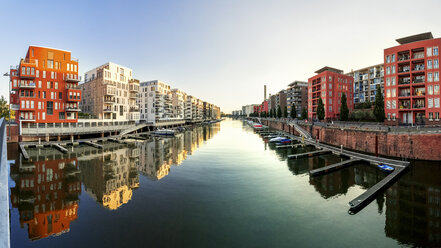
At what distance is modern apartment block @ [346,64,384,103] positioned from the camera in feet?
364

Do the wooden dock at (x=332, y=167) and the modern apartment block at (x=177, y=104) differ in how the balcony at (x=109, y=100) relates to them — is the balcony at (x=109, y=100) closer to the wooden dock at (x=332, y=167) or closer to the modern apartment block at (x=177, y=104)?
the wooden dock at (x=332, y=167)

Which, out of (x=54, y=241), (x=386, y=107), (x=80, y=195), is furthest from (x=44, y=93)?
(x=386, y=107)

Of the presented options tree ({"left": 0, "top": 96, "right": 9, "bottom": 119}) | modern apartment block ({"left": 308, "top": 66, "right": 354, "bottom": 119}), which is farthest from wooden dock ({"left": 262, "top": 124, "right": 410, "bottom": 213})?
tree ({"left": 0, "top": 96, "right": 9, "bottom": 119})

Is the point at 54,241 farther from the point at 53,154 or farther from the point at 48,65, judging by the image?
the point at 48,65

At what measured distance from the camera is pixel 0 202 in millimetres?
6000

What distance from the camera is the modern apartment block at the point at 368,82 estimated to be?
364ft

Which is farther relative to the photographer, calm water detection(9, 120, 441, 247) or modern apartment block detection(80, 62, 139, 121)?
modern apartment block detection(80, 62, 139, 121)

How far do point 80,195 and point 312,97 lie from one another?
10038 centimetres

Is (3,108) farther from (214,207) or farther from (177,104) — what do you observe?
(214,207)

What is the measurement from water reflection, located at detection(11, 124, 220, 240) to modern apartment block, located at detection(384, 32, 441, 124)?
5855cm

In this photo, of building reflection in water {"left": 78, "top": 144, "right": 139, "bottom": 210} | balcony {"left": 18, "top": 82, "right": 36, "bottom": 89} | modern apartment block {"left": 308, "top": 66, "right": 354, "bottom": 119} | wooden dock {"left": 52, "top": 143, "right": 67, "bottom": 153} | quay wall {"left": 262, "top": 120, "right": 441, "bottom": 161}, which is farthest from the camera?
modern apartment block {"left": 308, "top": 66, "right": 354, "bottom": 119}

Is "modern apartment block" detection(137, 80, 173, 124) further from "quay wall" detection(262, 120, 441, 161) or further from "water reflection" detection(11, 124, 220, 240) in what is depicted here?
"quay wall" detection(262, 120, 441, 161)

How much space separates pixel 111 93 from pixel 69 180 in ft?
186

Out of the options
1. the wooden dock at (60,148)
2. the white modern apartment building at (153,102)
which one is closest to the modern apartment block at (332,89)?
the white modern apartment building at (153,102)
